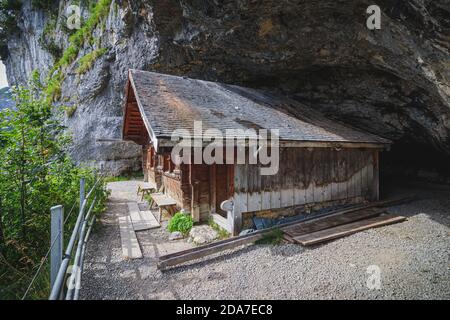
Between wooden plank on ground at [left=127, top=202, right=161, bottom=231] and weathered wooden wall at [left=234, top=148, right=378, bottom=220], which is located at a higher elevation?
weathered wooden wall at [left=234, top=148, right=378, bottom=220]

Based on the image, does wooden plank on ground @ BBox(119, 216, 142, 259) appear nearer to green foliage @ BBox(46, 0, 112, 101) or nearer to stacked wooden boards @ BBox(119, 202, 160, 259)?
stacked wooden boards @ BBox(119, 202, 160, 259)

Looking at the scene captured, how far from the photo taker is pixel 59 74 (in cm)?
2223

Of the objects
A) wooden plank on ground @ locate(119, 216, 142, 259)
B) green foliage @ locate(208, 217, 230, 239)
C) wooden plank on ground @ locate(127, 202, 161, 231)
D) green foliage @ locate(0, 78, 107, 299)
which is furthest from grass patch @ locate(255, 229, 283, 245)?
green foliage @ locate(0, 78, 107, 299)

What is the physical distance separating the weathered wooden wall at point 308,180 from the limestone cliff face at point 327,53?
2.16 m

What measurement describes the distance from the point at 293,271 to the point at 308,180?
347cm

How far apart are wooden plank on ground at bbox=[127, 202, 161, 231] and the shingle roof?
11.3 feet

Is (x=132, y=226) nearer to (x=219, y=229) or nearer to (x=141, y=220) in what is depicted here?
(x=141, y=220)

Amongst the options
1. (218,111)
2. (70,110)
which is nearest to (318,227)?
(218,111)

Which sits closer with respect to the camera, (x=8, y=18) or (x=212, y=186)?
(x=212, y=186)

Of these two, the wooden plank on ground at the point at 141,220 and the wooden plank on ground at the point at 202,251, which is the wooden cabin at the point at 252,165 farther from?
the wooden plank on ground at the point at 141,220

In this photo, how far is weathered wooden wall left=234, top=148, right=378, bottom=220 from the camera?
6.15 meters

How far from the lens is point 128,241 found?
589 cm
